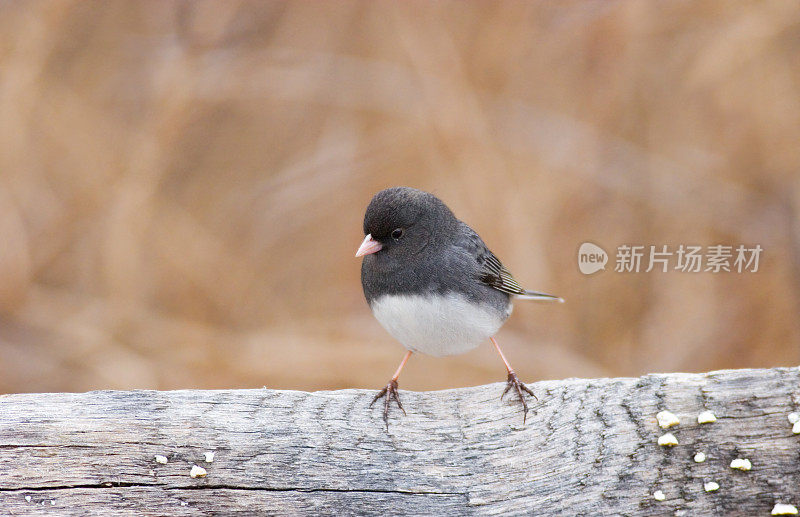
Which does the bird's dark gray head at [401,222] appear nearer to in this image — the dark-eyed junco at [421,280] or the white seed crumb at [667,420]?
the dark-eyed junco at [421,280]

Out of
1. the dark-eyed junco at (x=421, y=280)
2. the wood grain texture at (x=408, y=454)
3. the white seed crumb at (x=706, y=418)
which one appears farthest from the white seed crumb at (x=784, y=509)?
the dark-eyed junco at (x=421, y=280)

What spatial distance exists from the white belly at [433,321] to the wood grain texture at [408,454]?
1.12ft

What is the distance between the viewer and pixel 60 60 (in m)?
4.13

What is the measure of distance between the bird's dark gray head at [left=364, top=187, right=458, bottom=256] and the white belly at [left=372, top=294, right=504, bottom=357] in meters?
0.19

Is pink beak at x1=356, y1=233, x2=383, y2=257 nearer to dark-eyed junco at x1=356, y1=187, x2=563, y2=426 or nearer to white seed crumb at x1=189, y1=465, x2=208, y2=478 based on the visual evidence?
dark-eyed junco at x1=356, y1=187, x2=563, y2=426

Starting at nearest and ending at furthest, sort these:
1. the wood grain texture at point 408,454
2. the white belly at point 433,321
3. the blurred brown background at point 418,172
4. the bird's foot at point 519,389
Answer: the wood grain texture at point 408,454
the bird's foot at point 519,389
the white belly at point 433,321
the blurred brown background at point 418,172

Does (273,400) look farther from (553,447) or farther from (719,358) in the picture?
(719,358)

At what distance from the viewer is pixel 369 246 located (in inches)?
97.7

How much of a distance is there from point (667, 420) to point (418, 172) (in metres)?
2.45

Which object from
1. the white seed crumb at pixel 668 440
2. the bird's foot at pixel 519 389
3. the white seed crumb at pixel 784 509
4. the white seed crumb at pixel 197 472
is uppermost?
the bird's foot at pixel 519 389

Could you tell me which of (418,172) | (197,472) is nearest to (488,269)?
(197,472)

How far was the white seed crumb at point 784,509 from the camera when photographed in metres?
1.75

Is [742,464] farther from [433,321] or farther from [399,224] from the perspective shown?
[399,224]

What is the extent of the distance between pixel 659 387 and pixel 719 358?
2.27 meters
